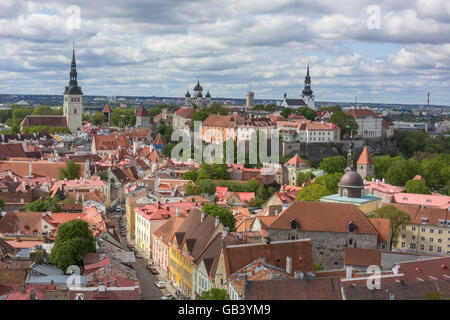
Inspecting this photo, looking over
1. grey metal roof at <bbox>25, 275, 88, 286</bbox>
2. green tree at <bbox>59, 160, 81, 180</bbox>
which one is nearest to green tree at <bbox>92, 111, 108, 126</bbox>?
green tree at <bbox>59, 160, 81, 180</bbox>

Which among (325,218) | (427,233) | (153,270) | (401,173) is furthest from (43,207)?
(401,173)

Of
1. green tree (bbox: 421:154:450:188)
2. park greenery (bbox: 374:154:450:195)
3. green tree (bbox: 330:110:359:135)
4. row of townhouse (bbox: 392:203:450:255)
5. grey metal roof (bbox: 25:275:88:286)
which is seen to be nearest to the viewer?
grey metal roof (bbox: 25:275:88:286)

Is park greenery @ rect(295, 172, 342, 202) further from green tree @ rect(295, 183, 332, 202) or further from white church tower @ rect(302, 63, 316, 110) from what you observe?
white church tower @ rect(302, 63, 316, 110)

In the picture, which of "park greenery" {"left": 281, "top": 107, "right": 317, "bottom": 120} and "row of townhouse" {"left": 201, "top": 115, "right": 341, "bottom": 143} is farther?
"park greenery" {"left": 281, "top": 107, "right": 317, "bottom": 120}

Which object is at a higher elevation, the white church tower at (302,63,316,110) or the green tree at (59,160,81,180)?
the white church tower at (302,63,316,110)

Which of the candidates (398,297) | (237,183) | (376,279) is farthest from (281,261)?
(237,183)

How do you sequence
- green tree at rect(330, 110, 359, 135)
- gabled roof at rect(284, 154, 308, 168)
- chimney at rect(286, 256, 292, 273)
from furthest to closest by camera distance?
green tree at rect(330, 110, 359, 135), gabled roof at rect(284, 154, 308, 168), chimney at rect(286, 256, 292, 273)
